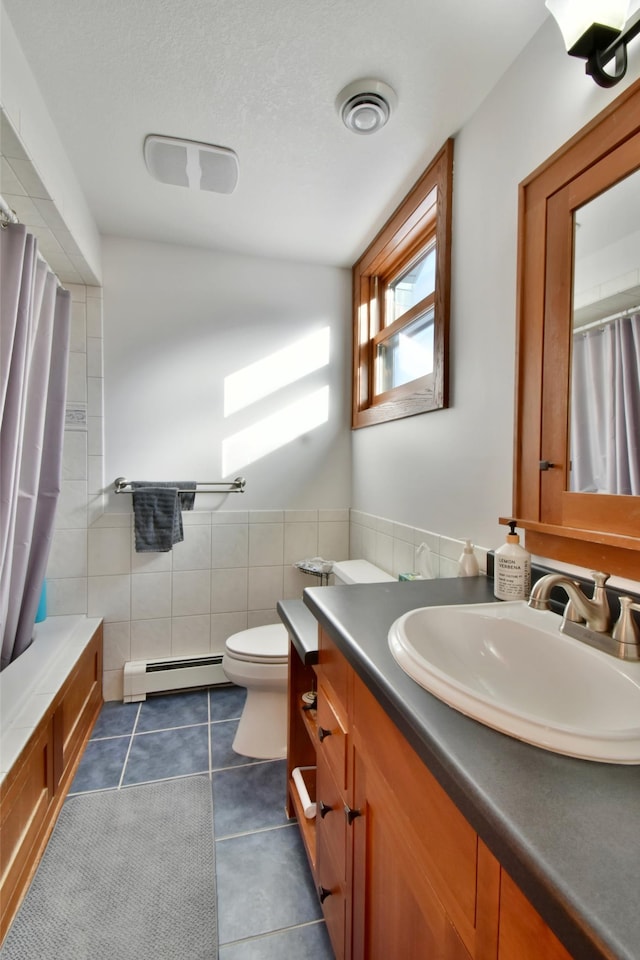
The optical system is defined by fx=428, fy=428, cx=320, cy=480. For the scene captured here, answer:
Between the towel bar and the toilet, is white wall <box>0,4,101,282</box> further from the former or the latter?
the toilet

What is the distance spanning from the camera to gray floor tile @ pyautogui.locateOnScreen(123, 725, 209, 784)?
163 centimetres

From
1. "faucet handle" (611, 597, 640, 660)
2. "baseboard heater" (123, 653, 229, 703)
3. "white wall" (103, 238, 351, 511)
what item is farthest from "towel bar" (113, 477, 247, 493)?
"faucet handle" (611, 597, 640, 660)

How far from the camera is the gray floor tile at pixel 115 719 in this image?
1.88 m

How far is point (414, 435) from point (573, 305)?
826 mm

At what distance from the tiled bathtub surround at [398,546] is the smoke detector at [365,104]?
4.53 ft

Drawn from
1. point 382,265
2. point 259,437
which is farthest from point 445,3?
point 259,437

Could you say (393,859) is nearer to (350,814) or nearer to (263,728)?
(350,814)

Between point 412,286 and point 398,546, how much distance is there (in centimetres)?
120

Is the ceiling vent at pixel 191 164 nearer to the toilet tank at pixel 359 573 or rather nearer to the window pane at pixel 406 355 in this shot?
the window pane at pixel 406 355

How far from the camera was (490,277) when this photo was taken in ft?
4.24

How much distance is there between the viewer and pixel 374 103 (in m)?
1.31

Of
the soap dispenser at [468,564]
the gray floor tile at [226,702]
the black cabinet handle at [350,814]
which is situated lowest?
the gray floor tile at [226,702]


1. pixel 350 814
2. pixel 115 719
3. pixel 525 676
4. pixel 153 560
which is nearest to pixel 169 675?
pixel 115 719

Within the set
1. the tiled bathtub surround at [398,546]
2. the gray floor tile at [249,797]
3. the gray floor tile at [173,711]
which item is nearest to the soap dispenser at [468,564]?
the tiled bathtub surround at [398,546]
